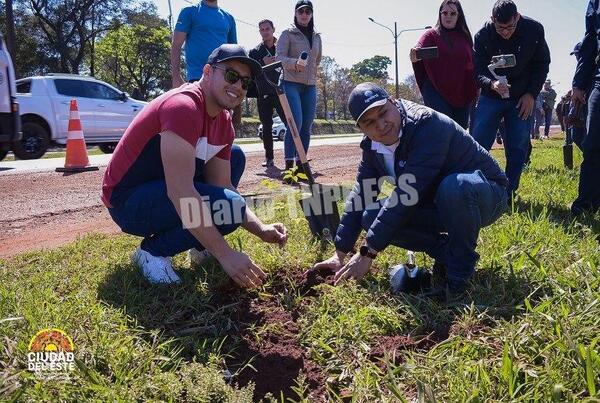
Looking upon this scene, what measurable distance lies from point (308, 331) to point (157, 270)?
789 millimetres

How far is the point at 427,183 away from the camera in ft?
6.86

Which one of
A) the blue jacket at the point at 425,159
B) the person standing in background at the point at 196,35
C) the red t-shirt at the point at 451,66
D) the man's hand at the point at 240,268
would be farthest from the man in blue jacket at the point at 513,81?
the man's hand at the point at 240,268

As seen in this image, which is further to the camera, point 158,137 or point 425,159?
point 158,137

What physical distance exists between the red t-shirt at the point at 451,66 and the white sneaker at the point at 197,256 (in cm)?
250

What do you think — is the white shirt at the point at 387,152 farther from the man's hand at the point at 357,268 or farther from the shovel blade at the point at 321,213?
the shovel blade at the point at 321,213

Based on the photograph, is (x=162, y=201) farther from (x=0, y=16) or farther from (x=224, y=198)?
(x=0, y=16)

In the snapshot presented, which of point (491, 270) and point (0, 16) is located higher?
point (0, 16)

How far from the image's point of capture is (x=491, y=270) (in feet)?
7.60

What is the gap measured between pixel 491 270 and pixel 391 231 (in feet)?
1.94

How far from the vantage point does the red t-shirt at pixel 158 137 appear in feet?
6.64

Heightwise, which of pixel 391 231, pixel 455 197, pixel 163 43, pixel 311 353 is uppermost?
pixel 163 43

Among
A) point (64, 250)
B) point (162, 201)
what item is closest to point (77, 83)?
point (64, 250)

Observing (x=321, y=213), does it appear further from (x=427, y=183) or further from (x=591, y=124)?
(x=591, y=124)

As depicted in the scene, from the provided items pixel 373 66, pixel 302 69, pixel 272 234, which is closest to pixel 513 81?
pixel 302 69
